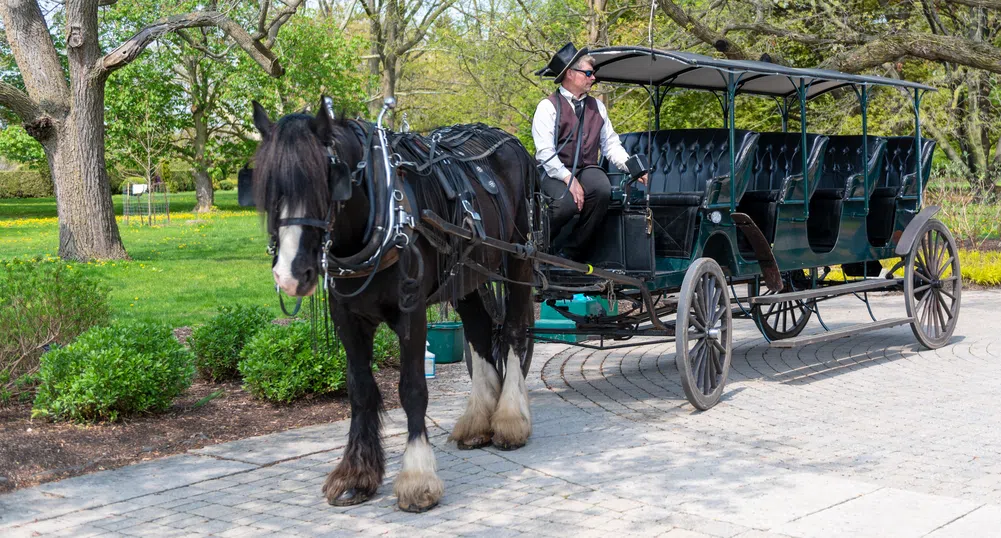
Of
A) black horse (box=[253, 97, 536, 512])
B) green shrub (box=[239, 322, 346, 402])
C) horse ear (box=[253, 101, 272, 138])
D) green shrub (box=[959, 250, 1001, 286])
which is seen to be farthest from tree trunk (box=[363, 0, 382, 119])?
horse ear (box=[253, 101, 272, 138])

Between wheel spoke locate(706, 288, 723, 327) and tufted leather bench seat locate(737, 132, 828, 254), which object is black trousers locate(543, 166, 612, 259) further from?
tufted leather bench seat locate(737, 132, 828, 254)

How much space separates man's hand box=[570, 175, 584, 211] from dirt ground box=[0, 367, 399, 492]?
210cm

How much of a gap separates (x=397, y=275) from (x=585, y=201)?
2.42 m

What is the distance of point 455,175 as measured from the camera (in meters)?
5.89

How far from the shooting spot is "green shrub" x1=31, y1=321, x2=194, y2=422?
6617mm

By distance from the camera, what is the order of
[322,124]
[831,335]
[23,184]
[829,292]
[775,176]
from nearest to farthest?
[322,124]
[831,335]
[829,292]
[775,176]
[23,184]

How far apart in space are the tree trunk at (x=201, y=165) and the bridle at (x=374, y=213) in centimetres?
3209

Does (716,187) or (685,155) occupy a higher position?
(685,155)

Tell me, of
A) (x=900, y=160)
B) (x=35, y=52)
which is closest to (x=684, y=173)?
(x=900, y=160)

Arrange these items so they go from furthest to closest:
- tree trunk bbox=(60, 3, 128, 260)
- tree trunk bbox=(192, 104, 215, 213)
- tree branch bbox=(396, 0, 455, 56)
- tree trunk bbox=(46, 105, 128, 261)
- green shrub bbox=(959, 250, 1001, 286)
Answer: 1. tree trunk bbox=(192, 104, 215, 213)
2. tree branch bbox=(396, 0, 455, 56)
3. tree trunk bbox=(46, 105, 128, 261)
4. tree trunk bbox=(60, 3, 128, 260)
5. green shrub bbox=(959, 250, 1001, 286)

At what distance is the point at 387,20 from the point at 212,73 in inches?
361

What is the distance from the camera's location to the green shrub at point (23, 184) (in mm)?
46406

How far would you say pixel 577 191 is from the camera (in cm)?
711

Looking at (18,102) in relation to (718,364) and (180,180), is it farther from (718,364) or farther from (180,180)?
(180,180)
